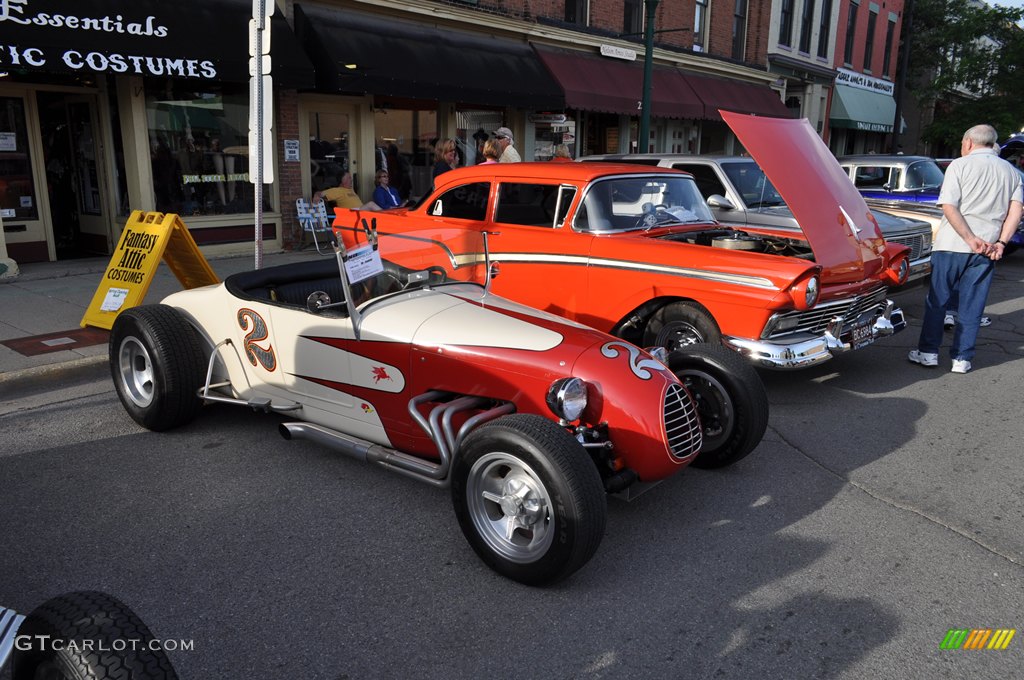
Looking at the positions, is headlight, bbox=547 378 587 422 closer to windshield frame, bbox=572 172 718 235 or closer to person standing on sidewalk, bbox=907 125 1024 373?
windshield frame, bbox=572 172 718 235

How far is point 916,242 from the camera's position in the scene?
9.49 metres

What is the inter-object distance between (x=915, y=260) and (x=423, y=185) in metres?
8.93

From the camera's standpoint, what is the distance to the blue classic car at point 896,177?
12344 millimetres

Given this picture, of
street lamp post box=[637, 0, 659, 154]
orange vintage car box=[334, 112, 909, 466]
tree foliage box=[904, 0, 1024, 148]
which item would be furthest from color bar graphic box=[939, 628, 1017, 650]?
tree foliage box=[904, 0, 1024, 148]

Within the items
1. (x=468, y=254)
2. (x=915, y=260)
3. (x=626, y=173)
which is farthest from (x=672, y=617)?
(x=915, y=260)

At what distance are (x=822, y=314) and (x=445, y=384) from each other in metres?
3.34

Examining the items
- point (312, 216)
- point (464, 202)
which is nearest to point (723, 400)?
point (464, 202)

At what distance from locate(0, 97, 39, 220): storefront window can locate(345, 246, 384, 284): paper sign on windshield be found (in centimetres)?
805

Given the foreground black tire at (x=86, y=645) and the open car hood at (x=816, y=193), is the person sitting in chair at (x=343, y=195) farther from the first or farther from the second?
the foreground black tire at (x=86, y=645)

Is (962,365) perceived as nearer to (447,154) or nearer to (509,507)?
(509,507)

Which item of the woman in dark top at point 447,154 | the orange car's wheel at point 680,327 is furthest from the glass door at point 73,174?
the orange car's wheel at point 680,327

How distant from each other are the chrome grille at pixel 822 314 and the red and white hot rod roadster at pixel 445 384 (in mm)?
1367

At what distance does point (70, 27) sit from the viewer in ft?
28.8

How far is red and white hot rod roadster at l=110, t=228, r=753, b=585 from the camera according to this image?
3340 millimetres
